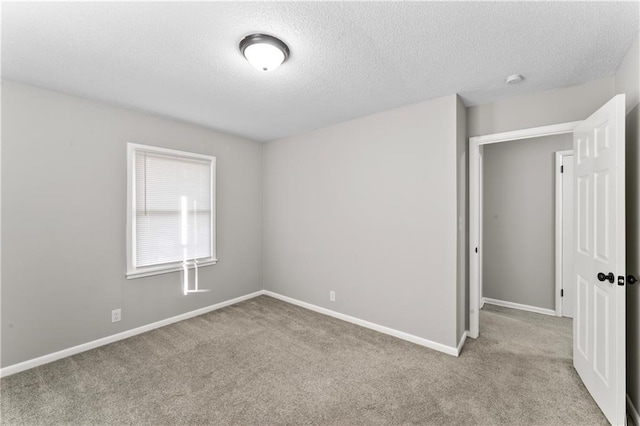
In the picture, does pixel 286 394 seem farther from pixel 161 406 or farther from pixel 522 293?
pixel 522 293

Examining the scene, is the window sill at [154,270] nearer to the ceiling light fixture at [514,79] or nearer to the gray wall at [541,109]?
the gray wall at [541,109]

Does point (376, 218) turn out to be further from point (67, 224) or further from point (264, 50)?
point (67, 224)

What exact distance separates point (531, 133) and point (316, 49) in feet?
7.35

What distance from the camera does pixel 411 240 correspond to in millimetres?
2975

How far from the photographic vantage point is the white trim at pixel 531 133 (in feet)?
8.20

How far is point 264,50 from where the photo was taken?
1819 mm

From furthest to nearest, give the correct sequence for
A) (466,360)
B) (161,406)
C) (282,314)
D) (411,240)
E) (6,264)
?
1. (282,314)
2. (411,240)
3. (466,360)
4. (6,264)
5. (161,406)

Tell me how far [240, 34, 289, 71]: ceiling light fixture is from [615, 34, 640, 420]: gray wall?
7.65ft

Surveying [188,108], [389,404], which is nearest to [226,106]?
[188,108]

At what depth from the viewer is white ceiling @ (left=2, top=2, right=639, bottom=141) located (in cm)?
156

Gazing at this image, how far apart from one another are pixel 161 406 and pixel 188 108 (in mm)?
2787

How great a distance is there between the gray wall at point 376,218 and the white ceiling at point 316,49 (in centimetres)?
52

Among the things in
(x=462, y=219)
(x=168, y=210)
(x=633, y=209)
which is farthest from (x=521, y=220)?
(x=168, y=210)

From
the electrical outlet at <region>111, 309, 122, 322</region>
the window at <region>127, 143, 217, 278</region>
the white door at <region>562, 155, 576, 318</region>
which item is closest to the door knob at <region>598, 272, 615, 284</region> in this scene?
the white door at <region>562, 155, 576, 318</region>
